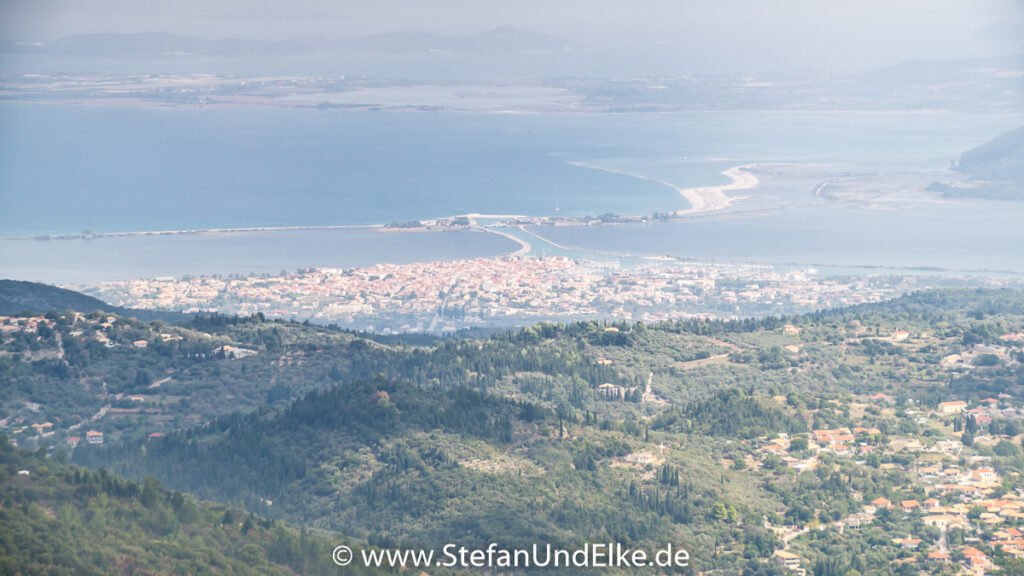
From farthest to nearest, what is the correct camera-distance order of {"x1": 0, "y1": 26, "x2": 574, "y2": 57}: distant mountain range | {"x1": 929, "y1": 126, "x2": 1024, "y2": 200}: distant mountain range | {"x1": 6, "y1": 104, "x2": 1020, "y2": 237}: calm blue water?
{"x1": 0, "y1": 26, "x2": 574, "y2": 57}: distant mountain range < {"x1": 929, "y1": 126, "x2": 1024, "y2": 200}: distant mountain range < {"x1": 6, "y1": 104, "x2": 1020, "y2": 237}: calm blue water

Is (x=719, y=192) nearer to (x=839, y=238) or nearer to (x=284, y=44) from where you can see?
(x=839, y=238)

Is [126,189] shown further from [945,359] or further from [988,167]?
[945,359]

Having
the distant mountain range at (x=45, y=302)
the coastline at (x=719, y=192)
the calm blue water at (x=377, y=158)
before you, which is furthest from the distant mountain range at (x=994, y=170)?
the distant mountain range at (x=45, y=302)

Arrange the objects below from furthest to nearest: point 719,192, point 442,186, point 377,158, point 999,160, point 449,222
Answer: point 377,158 < point 442,186 < point 999,160 < point 719,192 < point 449,222

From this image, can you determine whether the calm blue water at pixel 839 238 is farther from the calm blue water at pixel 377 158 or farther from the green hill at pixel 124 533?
the green hill at pixel 124 533

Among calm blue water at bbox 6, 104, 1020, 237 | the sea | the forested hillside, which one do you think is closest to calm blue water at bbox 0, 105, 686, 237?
calm blue water at bbox 6, 104, 1020, 237

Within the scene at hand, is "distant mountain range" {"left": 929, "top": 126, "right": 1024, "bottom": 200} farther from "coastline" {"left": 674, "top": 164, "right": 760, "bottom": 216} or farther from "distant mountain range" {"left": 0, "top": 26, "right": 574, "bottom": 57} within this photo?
"distant mountain range" {"left": 0, "top": 26, "right": 574, "bottom": 57}

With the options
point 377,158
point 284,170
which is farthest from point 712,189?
point 377,158

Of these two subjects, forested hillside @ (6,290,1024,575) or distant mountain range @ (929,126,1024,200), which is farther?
distant mountain range @ (929,126,1024,200)
